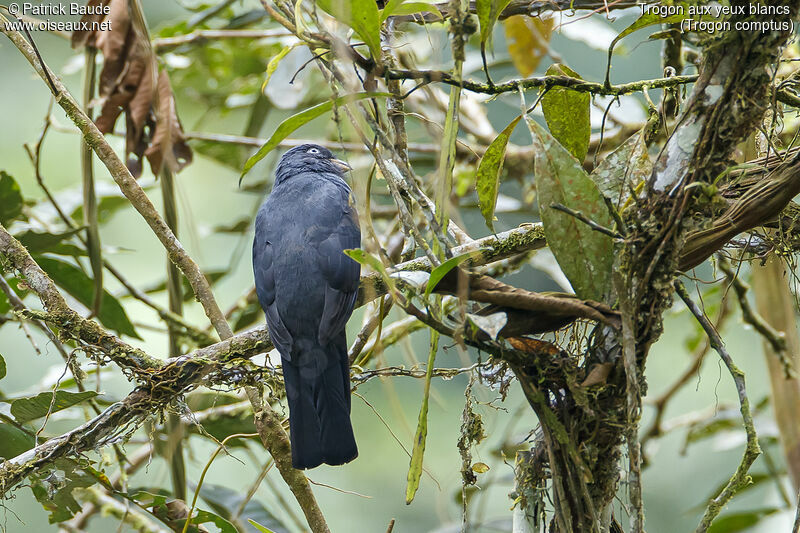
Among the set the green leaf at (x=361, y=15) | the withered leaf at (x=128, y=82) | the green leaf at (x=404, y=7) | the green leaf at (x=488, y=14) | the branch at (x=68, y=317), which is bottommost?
the branch at (x=68, y=317)

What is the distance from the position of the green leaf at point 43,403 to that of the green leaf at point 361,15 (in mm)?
1247

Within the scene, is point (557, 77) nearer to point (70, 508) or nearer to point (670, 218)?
point (670, 218)

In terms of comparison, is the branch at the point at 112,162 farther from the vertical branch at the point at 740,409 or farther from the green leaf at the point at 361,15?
the vertical branch at the point at 740,409

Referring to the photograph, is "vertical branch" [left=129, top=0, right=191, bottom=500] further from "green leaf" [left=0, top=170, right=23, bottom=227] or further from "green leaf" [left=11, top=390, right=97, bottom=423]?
"green leaf" [left=0, top=170, right=23, bottom=227]

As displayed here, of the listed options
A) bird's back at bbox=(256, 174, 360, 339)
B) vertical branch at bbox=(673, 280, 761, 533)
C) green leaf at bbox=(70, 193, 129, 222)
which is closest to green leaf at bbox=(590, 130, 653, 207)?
vertical branch at bbox=(673, 280, 761, 533)

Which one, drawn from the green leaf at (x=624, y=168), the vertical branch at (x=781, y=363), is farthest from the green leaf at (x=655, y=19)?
the vertical branch at (x=781, y=363)

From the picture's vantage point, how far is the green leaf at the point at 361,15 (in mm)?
1223

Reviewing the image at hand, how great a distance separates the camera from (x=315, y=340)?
7.45 ft

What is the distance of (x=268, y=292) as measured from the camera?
2.39 meters

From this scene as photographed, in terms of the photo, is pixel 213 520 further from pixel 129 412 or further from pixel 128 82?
pixel 128 82

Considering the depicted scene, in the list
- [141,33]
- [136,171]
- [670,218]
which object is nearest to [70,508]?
[136,171]

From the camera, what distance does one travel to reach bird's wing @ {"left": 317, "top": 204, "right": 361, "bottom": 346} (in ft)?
7.39

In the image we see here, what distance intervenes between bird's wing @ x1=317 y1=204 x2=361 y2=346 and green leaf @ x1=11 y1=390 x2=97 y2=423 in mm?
695

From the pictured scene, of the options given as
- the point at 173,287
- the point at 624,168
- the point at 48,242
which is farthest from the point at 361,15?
the point at 48,242
